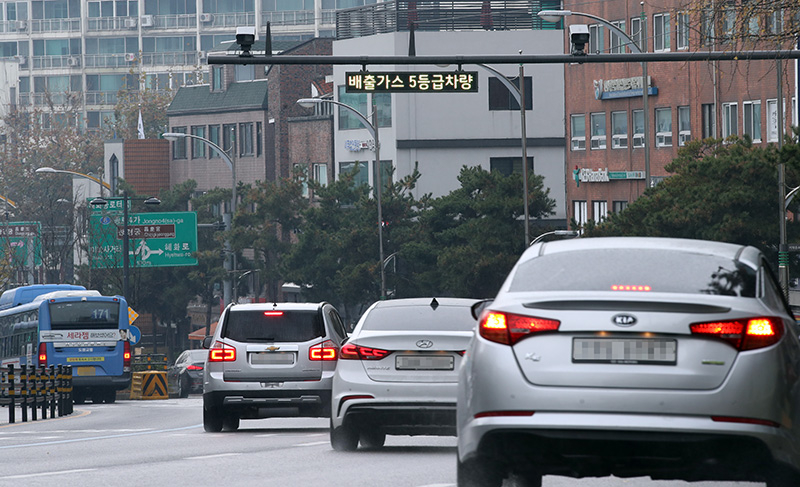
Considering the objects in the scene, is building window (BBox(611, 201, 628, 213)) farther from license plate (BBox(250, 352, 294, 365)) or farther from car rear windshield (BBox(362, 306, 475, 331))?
car rear windshield (BBox(362, 306, 475, 331))

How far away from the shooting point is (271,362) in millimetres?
19422

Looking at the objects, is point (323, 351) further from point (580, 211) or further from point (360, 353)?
point (580, 211)

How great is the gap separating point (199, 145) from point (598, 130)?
34.7 meters

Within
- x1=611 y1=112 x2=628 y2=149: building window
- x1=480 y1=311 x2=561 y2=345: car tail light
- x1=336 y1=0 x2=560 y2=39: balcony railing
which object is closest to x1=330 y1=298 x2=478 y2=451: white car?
x1=480 y1=311 x2=561 y2=345: car tail light

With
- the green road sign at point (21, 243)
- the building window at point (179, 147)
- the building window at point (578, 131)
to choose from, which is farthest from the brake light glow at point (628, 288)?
the building window at point (179, 147)

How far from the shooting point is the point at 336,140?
80.7 metres

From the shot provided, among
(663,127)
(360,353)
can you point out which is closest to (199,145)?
(663,127)

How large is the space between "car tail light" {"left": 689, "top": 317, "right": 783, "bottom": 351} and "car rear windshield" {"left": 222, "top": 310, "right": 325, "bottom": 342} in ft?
38.3

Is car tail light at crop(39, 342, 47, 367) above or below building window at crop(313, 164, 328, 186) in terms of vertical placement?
below

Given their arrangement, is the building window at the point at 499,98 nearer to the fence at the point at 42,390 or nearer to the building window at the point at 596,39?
the building window at the point at 596,39

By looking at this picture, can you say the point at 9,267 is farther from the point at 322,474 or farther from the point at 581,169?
the point at 322,474

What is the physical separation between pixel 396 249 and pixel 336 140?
16.4 meters

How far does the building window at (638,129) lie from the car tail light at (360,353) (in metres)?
51.6

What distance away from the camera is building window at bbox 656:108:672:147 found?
6391 centimetres
